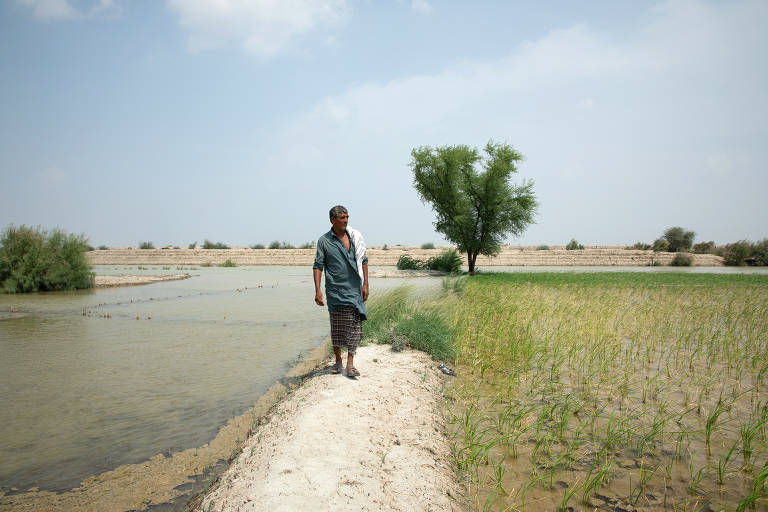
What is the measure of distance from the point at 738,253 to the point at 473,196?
1243 inches

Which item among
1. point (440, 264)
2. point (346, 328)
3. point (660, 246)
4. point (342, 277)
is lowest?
point (346, 328)

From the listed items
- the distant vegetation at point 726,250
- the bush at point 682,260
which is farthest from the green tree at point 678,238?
the bush at point 682,260

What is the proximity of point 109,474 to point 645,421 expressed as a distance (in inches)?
195

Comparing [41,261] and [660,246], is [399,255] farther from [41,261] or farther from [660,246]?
[41,261]

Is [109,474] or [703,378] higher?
[703,378]

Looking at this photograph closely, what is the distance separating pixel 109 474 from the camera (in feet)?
10.8

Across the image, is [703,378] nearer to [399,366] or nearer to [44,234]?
[399,366]

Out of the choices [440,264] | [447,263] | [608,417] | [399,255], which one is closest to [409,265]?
[440,264]

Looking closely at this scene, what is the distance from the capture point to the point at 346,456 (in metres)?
3.10

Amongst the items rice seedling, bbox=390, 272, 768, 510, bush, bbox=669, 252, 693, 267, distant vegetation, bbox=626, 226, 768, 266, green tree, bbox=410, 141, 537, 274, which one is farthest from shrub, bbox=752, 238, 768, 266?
rice seedling, bbox=390, 272, 768, 510

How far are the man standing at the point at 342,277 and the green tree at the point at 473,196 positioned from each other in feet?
75.7

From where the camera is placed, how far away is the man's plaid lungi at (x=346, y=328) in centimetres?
496

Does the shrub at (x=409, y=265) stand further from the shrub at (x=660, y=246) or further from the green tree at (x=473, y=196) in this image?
the shrub at (x=660, y=246)

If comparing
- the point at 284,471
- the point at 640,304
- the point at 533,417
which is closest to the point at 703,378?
the point at 533,417
